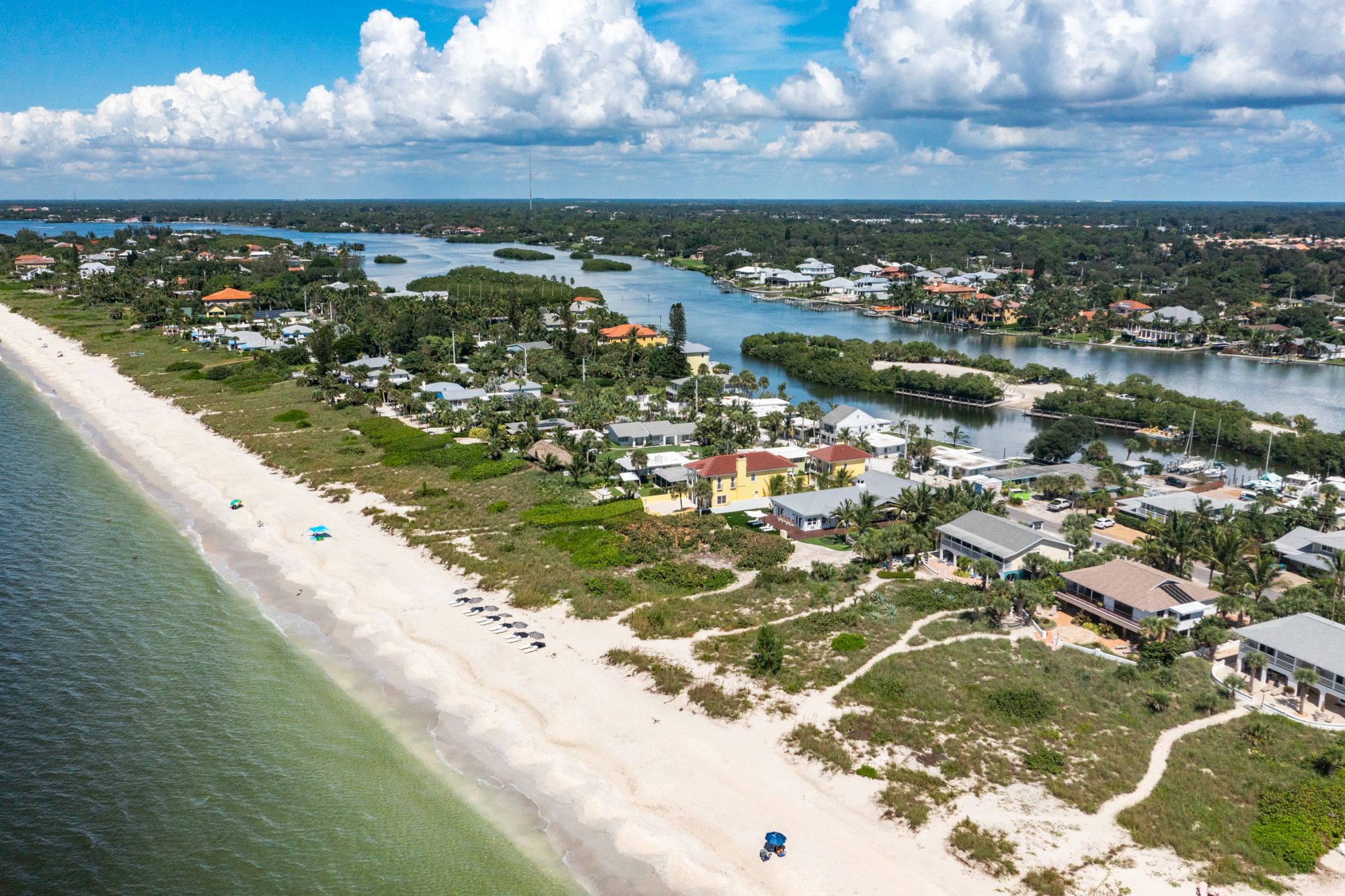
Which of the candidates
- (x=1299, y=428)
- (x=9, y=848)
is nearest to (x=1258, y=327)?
(x=1299, y=428)

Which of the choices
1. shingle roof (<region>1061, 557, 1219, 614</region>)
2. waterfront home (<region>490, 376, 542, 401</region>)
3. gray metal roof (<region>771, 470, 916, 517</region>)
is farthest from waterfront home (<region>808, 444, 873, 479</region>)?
A: waterfront home (<region>490, 376, 542, 401</region>)

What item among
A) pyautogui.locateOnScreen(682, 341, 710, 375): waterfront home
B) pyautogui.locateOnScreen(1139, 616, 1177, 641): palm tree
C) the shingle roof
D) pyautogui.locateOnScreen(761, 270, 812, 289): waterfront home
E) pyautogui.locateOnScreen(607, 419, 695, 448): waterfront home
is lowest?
pyautogui.locateOnScreen(1139, 616, 1177, 641): palm tree

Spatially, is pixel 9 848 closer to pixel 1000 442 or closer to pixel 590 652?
pixel 590 652

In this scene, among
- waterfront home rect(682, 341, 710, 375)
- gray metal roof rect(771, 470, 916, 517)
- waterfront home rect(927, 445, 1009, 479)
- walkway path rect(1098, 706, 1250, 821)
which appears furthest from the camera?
waterfront home rect(682, 341, 710, 375)

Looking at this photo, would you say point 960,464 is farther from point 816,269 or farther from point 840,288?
point 816,269

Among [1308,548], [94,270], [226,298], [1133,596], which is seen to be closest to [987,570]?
[1133,596]

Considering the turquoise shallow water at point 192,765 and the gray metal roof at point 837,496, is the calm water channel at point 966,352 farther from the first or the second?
the turquoise shallow water at point 192,765

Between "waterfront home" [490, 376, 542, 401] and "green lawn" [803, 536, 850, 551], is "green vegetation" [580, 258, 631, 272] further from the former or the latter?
"green lawn" [803, 536, 850, 551]
